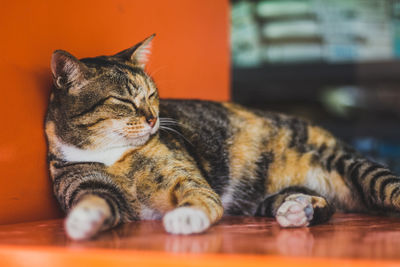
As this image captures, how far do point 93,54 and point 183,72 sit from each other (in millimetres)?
535

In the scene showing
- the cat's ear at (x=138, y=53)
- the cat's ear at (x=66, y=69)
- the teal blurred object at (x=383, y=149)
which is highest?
the cat's ear at (x=138, y=53)

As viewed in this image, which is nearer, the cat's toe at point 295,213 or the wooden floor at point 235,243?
the wooden floor at point 235,243

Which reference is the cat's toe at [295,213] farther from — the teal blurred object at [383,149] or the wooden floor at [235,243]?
the teal blurred object at [383,149]

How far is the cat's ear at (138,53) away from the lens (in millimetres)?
1439

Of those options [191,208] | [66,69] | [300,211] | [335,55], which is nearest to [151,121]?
[66,69]

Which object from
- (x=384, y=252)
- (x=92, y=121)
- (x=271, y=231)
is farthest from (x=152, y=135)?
(x=384, y=252)

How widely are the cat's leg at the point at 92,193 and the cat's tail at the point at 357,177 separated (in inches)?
30.2

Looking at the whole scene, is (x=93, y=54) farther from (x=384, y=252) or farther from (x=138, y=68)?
(x=384, y=252)

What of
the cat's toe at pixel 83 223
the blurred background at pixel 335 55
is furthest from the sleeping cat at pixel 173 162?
the blurred background at pixel 335 55

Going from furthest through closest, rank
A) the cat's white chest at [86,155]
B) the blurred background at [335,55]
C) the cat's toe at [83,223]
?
the blurred background at [335,55]
the cat's white chest at [86,155]
the cat's toe at [83,223]

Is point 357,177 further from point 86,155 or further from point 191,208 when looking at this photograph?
point 86,155

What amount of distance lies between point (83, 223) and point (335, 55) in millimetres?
2868

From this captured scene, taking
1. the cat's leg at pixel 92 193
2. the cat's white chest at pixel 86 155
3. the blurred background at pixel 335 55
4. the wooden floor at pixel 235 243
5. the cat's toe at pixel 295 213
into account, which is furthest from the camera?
the blurred background at pixel 335 55

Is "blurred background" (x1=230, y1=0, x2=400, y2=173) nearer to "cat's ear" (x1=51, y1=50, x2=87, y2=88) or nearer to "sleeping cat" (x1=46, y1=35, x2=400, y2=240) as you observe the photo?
"sleeping cat" (x1=46, y1=35, x2=400, y2=240)
